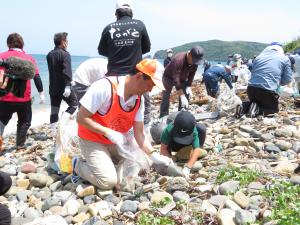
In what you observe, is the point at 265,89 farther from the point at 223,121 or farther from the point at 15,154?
the point at 15,154

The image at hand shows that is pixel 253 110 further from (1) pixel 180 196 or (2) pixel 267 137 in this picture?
(1) pixel 180 196

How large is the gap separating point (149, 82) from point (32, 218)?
147 cm

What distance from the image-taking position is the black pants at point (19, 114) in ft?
19.2

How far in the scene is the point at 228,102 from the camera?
7449 millimetres

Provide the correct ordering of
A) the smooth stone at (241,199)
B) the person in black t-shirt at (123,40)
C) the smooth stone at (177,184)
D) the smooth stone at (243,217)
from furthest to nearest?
the person in black t-shirt at (123,40), the smooth stone at (177,184), the smooth stone at (241,199), the smooth stone at (243,217)

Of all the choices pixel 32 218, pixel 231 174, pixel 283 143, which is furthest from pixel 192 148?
pixel 32 218

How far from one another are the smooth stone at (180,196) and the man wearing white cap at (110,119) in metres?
0.53

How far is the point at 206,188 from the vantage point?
141 inches

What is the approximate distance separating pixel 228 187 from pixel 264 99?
3861mm

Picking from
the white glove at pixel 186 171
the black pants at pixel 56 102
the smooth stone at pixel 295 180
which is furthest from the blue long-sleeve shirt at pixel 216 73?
the smooth stone at pixel 295 180

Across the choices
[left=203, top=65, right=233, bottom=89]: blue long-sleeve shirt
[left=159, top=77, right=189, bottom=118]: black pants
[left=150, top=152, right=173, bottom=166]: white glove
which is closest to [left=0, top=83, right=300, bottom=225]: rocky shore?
[left=150, top=152, right=173, bottom=166]: white glove

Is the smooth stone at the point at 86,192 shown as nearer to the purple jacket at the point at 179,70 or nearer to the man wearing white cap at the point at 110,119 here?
the man wearing white cap at the point at 110,119

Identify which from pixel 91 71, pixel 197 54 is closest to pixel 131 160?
pixel 91 71

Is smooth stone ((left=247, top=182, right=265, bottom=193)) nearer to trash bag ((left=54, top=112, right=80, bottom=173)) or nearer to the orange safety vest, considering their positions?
the orange safety vest
